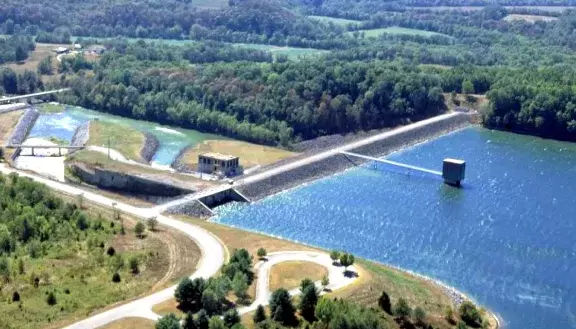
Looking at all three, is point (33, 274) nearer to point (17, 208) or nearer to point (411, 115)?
point (17, 208)

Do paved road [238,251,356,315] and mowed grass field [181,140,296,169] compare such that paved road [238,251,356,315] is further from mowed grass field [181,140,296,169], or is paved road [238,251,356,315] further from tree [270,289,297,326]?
mowed grass field [181,140,296,169]

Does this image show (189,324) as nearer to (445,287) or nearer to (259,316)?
(259,316)

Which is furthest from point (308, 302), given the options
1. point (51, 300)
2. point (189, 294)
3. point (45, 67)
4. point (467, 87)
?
point (45, 67)

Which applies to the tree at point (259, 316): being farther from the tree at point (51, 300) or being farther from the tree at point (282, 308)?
the tree at point (51, 300)

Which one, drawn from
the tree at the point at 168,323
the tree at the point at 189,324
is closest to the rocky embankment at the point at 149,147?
the tree at the point at 189,324

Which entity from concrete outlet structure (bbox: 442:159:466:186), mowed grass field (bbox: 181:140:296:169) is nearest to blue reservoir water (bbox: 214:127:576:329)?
concrete outlet structure (bbox: 442:159:466:186)
